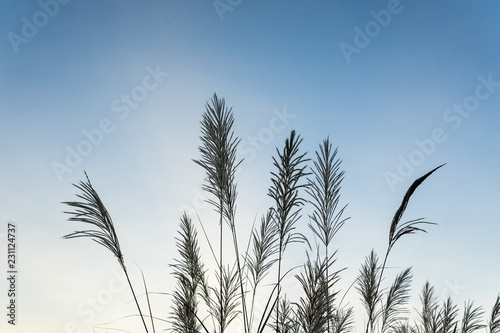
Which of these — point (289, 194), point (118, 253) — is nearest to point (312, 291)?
point (289, 194)

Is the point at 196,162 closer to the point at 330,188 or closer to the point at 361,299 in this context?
the point at 330,188

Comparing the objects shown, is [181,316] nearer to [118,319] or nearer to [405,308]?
[118,319]

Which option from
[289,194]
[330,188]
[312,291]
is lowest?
[312,291]

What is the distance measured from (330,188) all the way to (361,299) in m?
1.67

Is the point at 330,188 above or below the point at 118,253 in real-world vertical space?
above

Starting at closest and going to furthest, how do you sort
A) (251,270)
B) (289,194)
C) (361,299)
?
(289,194), (251,270), (361,299)

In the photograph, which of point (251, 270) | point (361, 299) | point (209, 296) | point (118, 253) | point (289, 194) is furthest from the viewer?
point (361, 299)

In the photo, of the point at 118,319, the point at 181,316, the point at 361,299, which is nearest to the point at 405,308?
the point at 361,299

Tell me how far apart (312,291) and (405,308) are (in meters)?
2.41

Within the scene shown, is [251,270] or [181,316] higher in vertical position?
[251,270]

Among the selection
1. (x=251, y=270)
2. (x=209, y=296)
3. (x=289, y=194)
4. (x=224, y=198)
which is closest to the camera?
(x=289, y=194)

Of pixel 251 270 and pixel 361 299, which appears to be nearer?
pixel 251 270

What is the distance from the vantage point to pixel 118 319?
2.62 m

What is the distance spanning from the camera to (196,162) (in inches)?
103
